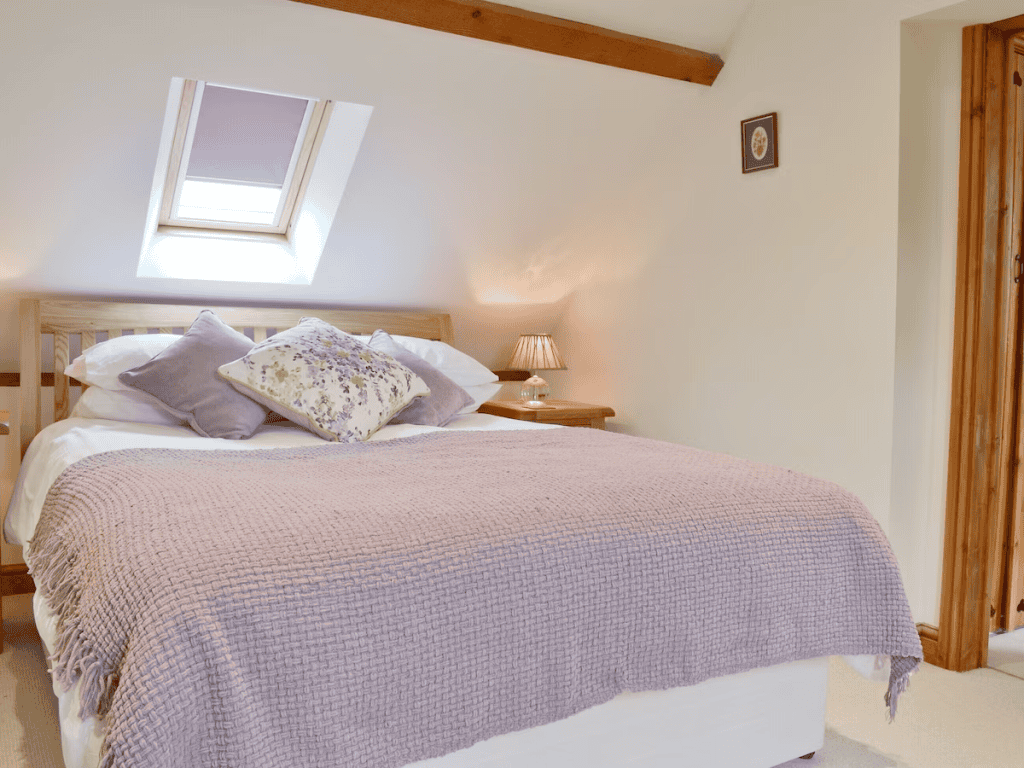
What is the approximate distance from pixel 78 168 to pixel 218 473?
1430 mm

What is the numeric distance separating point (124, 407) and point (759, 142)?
7.43 ft

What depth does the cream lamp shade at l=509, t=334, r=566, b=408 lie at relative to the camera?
3580 millimetres

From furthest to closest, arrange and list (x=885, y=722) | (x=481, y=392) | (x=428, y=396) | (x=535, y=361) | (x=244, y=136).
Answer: (x=535, y=361) → (x=481, y=392) → (x=244, y=136) → (x=428, y=396) → (x=885, y=722)

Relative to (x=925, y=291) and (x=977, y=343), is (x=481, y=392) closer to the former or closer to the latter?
(x=925, y=291)

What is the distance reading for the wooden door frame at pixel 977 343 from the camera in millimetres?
2391

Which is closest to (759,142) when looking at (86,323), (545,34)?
(545,34)

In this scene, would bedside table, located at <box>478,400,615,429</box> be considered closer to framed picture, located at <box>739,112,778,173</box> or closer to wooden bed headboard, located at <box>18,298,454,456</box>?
wooden bed headboard, located at <box>18,298,454,456</box>

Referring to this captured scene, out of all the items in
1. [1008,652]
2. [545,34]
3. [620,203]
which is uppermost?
[545,34]

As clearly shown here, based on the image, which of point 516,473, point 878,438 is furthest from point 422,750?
point 878,438

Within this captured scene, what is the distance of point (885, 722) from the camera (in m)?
2.07

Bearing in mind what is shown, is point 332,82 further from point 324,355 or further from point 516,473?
point 516,473

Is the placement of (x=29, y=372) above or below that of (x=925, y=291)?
below

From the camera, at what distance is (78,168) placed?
2654 millimetres

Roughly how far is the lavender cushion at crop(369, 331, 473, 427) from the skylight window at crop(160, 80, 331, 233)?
0.80 metres
